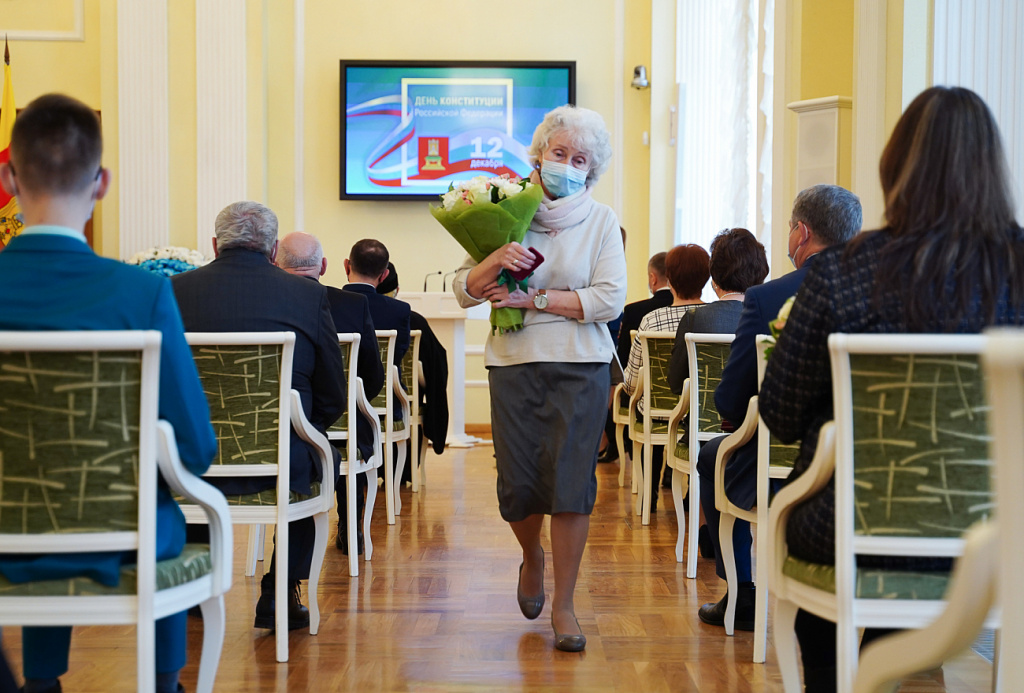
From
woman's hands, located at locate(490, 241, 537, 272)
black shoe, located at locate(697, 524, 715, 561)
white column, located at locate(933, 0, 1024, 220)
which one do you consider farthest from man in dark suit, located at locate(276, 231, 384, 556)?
white column, located at locate(933, 0, 1024, 220)

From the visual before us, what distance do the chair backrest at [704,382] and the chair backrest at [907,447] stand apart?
6.19 feet

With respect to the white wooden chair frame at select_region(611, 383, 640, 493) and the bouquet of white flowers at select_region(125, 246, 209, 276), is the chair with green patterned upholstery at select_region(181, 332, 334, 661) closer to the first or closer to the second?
the white wooden chair frame at select_region(611, 383, 640, 493)

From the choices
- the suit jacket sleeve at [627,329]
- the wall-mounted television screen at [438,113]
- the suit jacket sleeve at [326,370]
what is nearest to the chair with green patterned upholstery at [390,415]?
the suit jacket sleeve at [326,370]

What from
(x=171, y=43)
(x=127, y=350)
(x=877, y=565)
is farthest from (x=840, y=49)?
(x=171, y=43)

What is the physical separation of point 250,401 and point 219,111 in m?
6.11

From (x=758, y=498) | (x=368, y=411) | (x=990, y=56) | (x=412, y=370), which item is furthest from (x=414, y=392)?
(x=990, y=56)

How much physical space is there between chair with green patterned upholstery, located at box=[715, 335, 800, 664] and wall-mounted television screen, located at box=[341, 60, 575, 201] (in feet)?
18.9

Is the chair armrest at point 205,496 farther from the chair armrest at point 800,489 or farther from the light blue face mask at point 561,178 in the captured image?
the light blue face mask at point 561,178

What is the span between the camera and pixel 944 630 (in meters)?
0.98

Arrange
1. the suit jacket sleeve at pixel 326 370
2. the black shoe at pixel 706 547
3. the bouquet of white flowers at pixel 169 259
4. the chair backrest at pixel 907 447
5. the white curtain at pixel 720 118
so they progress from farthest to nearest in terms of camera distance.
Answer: the bouquet of white flowers at pixel 169 259
the white curtain at pixel 720 118
the black shoe at pixel 706 547
the suit jacket sleeve at pixel 326 370
the chair backrest at pixel 907 447

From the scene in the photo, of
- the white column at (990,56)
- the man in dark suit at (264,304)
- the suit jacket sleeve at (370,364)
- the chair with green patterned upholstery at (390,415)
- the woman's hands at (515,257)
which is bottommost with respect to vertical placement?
the chair with green patterned upholstery at (390,415)

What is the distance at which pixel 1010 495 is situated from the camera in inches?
32.0

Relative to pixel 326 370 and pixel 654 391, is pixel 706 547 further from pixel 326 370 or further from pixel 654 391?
pixel 326 370

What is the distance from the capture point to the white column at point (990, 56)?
3.68 metres
